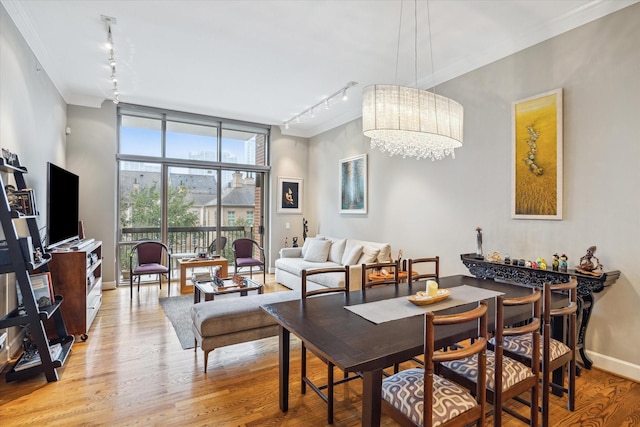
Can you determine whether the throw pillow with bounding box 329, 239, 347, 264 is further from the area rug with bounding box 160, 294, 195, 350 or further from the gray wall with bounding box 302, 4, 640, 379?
the area rug with bounding box 160, 294, 195, 350

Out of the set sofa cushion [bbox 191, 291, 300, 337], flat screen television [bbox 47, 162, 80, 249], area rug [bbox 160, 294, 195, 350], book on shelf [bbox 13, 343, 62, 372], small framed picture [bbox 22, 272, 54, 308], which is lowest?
area rug [bbox 160, 294, 195, 350]

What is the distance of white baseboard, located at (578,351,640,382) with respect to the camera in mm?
2702

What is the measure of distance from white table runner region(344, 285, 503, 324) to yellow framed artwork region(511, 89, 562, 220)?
122cm

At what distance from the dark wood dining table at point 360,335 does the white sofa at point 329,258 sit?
6.86 ft

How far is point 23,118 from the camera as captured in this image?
334 centimetres

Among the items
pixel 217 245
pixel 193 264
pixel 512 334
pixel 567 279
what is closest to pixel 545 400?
pixel 512 334

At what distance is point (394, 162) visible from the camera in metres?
5.11

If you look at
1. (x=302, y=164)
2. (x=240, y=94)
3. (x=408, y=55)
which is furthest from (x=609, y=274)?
(x=302, y=164)

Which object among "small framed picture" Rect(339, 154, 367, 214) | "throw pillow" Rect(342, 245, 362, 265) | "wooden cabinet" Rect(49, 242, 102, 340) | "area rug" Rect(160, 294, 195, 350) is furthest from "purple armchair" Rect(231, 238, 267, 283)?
"wooden cabinet" Rect(49, 242, 102, 340)

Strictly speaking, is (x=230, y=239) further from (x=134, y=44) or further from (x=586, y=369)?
(x=586, y=369)

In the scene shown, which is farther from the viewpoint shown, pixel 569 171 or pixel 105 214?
pixel 105 214

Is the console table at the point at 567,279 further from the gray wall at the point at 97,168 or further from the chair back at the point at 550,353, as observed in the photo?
the gray wall at the point at 97,168

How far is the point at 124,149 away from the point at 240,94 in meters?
2.34

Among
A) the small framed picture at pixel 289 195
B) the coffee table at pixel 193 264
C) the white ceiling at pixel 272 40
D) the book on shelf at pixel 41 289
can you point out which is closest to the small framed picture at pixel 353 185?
the white ceiling at pixel 272 40
